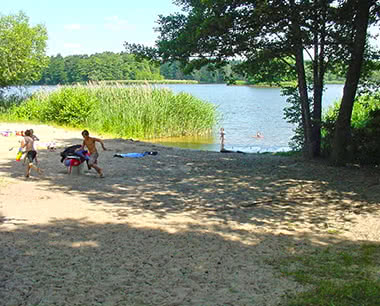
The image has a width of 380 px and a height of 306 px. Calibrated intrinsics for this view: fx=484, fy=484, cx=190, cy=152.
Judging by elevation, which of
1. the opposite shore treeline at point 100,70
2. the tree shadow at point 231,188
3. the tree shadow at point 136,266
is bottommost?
the tree shadow at point 231,188

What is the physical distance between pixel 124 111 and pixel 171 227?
17.4m

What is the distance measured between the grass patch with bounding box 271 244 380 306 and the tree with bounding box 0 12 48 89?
24.2 metres

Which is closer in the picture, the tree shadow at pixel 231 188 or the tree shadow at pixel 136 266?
the tree shadow at pixel 136 266

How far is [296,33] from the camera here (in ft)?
36.7

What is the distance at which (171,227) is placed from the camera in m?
7.10

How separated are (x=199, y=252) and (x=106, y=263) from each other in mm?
1160

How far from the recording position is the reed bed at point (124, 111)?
24.0 meters

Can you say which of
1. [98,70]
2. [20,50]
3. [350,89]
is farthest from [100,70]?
[350,89]

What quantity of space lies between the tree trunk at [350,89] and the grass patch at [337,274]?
18.9ft

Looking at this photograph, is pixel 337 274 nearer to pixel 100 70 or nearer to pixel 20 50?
pixel 20 50

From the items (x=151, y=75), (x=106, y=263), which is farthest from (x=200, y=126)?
(x=151, y=75)

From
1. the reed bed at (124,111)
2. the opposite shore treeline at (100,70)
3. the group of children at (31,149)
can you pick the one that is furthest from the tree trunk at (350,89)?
the opposite shore treeline at (100,70)

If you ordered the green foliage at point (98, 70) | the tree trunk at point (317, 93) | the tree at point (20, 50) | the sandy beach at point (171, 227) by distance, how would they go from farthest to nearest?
the green foliage at point (98, 70)
the tree at point (20, 50)
the tree trunk at point (317, 93)
the sandy beach at point (171, 227)

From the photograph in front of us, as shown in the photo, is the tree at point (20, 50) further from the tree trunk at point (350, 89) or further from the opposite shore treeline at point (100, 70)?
the opposite shore treeline at point (100, 70)
